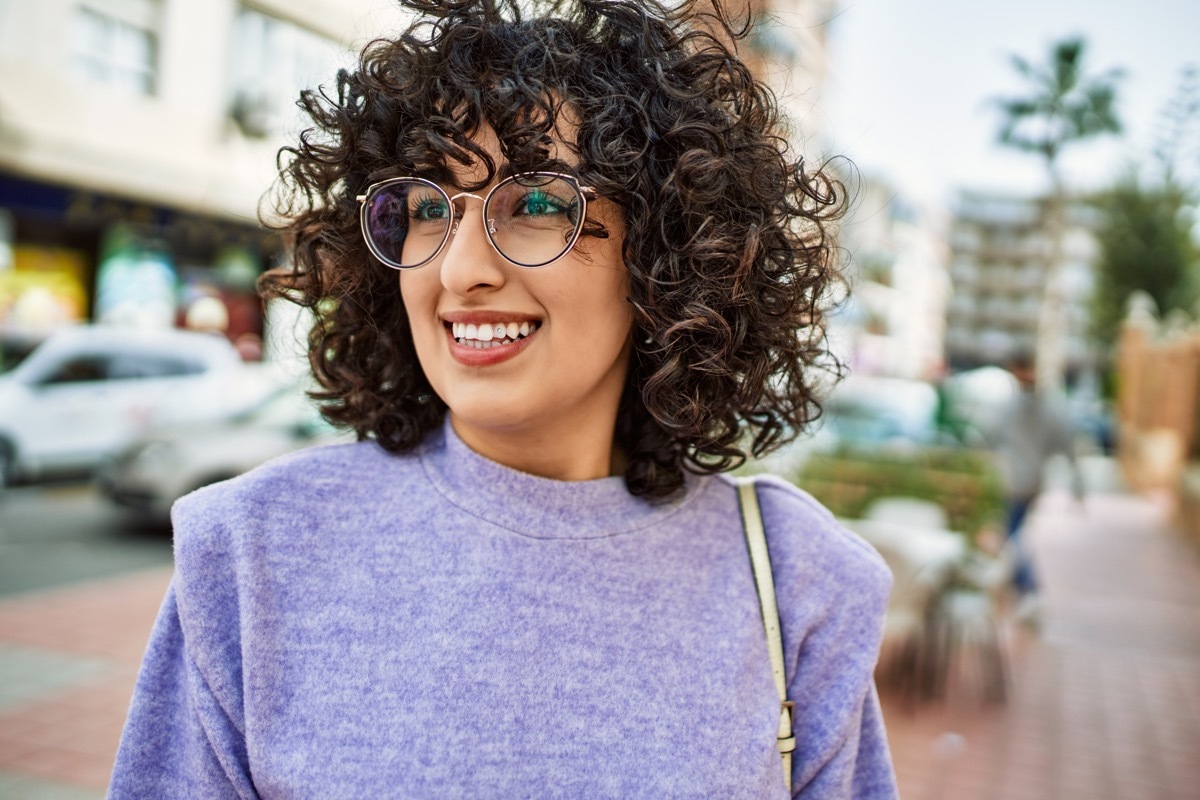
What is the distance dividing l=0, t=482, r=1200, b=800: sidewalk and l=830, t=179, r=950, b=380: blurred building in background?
3621cm

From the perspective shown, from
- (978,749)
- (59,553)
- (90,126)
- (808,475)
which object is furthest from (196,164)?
(978,749)

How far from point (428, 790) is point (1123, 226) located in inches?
1025

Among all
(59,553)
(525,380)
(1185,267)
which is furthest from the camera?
(1185,267)

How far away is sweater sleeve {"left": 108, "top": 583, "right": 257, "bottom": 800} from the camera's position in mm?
1209

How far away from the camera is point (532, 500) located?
139 centimetres

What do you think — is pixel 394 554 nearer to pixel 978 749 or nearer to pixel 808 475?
pixel 978 749

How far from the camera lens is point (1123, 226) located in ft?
77.3

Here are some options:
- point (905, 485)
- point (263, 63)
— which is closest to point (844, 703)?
point (905, 485)

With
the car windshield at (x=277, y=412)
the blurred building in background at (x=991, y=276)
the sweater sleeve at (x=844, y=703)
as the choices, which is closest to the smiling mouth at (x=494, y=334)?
the sweater sleeve at (x=844, y=703)

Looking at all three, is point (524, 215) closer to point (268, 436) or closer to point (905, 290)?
point (268, 436)

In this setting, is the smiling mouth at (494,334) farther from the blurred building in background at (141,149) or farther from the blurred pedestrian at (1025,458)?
the blurred building in background at (141,149)

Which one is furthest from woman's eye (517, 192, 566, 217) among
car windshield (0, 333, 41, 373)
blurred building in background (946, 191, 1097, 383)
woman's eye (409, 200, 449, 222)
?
blurred building in background (946, 191, 1097, 383)

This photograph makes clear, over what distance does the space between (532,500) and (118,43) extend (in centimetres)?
1322

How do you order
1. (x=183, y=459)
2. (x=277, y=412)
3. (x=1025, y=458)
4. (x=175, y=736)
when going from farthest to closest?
(x=277, y=412)
(x=183, y=459)
(x=1025, y=458)
(x=175, y=736)
